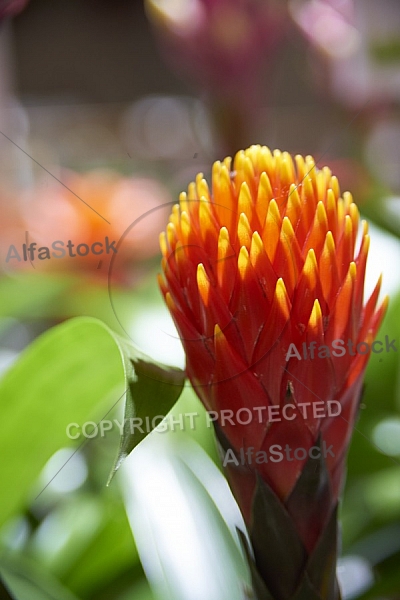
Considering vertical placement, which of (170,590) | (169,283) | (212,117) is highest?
(212,117)

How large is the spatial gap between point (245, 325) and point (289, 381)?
2 centimetres

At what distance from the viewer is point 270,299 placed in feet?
0.56

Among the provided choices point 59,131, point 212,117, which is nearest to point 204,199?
point 212,117

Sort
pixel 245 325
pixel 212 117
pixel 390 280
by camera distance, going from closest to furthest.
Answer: pixel 245 325
pixel 390 280
pixel 212 117

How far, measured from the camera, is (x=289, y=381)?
179mm

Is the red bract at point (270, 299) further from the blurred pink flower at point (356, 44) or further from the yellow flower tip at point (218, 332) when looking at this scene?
the blurred pink flower at point (356, 44)

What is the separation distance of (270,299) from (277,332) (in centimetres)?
1

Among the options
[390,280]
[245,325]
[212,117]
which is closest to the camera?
[245,325]

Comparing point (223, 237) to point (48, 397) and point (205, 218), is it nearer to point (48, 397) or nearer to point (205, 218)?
point (205, 218)

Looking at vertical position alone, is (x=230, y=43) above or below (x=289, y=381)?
above

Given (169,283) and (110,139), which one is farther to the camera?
(110,139)

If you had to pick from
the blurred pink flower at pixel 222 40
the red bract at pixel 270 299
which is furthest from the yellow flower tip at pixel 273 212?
the blurred pink flower at pixel 222 40

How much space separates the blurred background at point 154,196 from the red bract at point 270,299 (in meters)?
0.03

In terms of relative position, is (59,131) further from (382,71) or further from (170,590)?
(170,590)
